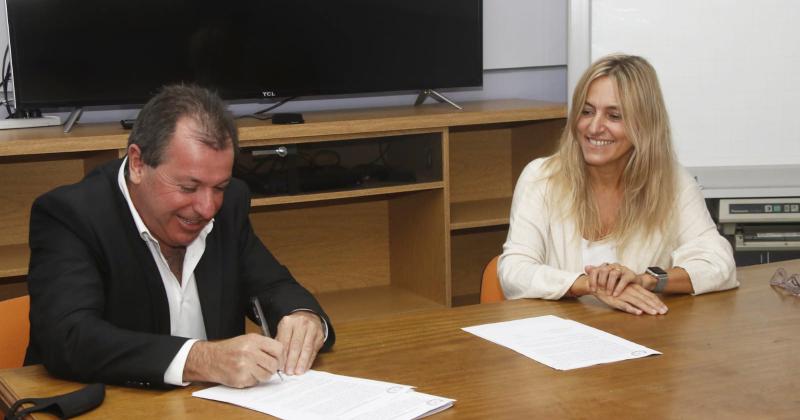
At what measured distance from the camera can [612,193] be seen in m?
2.64

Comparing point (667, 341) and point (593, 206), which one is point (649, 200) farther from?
point (667, 341)

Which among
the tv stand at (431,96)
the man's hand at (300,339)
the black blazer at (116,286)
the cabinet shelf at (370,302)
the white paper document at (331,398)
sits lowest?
the cabinet shelf at (370,302)

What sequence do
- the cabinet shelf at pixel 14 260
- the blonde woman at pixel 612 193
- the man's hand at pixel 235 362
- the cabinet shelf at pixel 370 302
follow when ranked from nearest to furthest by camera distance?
the man's hand at pixel 235 362 < the blonde woman at pixel 612 193 < the cabinet shelf at pixel 14 260 < the cabinet shelf at pixel 370 302

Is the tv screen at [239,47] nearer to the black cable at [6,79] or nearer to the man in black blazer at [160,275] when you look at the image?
the black cable at [6,79]

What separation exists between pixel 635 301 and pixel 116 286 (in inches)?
41.6

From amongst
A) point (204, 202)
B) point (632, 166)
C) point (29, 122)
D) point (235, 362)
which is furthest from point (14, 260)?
point (632, 166)

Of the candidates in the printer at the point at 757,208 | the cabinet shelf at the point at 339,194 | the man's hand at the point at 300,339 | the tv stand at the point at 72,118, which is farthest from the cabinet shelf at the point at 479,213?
the man's hand at the point at 300,339

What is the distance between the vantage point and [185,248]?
2.05m

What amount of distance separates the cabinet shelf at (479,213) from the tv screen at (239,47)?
1.60ft

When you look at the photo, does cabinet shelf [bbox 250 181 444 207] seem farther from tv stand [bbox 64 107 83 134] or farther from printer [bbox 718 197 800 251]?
printer [bbox 718 197 800 251]

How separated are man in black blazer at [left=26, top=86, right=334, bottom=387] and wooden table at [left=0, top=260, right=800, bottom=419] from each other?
6cm

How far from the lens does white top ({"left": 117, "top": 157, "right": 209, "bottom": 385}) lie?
1.96 meters

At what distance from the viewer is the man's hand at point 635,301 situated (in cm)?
210

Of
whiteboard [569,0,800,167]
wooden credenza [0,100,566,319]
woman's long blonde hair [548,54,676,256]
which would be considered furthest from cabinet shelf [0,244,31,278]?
whiteboard [569,0,800,167]
